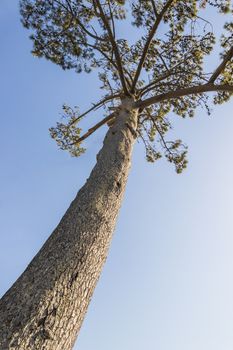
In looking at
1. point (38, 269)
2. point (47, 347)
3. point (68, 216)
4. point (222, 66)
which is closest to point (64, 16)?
point (222, 66)

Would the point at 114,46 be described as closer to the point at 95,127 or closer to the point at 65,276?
the point at 95,127

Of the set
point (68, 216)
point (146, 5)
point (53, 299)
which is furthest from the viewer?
point (146, 5)

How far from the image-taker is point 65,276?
2.71 m

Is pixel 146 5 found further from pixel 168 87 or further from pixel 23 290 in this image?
pixel 23 290

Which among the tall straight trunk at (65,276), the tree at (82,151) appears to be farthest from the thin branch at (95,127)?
the tall straight trunk at (65,276)

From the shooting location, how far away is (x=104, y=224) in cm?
350

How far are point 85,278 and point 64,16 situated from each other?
6.02 m

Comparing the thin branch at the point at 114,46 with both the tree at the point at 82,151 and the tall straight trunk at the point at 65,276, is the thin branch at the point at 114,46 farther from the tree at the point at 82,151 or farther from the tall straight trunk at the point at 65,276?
the tall straight trunk at the point at 65,276

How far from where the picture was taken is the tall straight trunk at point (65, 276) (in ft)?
7.34

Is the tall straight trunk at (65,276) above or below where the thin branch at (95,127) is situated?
below

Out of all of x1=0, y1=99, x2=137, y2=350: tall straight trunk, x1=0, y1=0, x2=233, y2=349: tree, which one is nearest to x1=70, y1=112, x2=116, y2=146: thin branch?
x1=0, y1=0, x2=233, y2=349: tree

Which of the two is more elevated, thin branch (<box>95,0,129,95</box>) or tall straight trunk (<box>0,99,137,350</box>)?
thin branch (<box>95,0,129,95</box>)

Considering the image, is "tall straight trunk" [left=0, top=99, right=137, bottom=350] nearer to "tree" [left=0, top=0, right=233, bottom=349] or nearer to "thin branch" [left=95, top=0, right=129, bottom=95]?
"tree" [left=0, top=0, right=233, bottom=349]

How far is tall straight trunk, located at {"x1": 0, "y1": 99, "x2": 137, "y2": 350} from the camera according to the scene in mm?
2238
